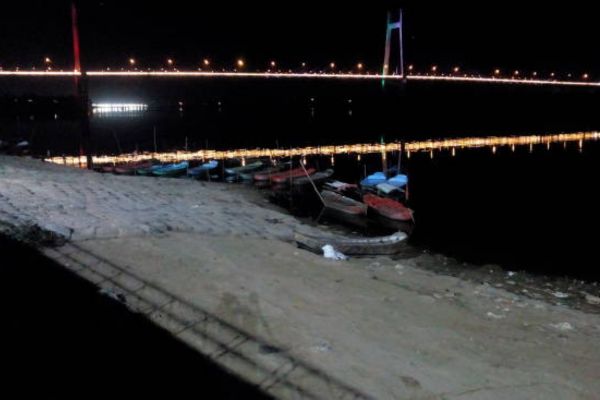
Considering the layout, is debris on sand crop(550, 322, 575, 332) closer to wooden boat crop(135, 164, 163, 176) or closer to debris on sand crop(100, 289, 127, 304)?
debris on sand crop(100, 289, 127, 304)

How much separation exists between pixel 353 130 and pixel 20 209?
59.0m

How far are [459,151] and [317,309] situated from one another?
39653 mm

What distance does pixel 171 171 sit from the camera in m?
20.2

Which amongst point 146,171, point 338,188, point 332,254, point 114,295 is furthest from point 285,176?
point 114,295

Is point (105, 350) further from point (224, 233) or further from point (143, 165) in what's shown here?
point (143, 165)

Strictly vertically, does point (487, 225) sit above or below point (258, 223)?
below

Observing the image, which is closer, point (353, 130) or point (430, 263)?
point (430, 263)

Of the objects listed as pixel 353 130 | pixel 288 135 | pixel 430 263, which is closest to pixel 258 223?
pixel 430 263

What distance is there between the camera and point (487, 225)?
16938 millimetres

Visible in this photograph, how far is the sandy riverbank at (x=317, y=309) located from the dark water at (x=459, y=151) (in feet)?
19.0

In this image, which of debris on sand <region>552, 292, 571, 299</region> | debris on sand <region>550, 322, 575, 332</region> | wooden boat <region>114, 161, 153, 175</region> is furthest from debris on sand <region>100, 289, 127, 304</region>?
wooden boat <region>114, 161, 153, 175</region>

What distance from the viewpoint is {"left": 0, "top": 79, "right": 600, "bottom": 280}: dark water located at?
14.7m

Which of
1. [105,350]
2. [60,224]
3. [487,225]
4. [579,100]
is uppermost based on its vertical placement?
[579,100]

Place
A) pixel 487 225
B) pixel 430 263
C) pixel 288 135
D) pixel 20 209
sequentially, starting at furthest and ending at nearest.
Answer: pixel 288 135
pixel 487 225
pixel 430 263
pixel 20 209
